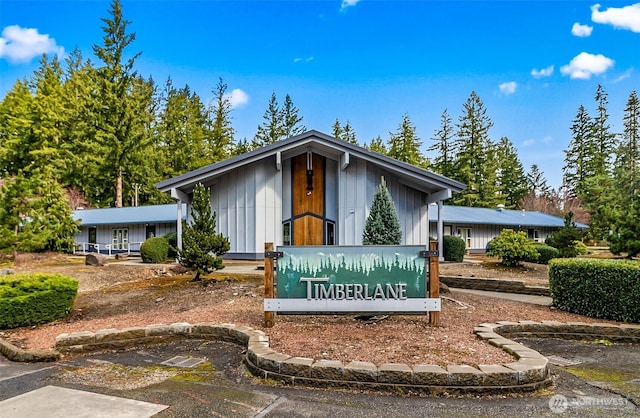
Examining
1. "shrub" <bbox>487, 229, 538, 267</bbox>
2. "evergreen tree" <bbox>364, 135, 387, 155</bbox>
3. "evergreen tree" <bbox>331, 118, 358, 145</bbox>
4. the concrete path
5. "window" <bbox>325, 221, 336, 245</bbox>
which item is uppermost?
"evergreen tree" <bbox>331, 118, 358, 145</bbox>

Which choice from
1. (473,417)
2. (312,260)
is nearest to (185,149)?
(312,260)

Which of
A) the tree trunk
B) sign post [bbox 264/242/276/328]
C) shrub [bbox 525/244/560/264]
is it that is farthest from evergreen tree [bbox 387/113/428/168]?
sign post [bbox 264/242/276/328]

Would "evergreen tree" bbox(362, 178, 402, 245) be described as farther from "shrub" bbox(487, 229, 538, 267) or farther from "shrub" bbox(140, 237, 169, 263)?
"shrub" bbox(140, 237, 169, 263)

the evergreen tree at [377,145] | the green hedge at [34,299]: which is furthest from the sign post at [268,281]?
the evergreen tree at [377,145]

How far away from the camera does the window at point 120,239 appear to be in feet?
103

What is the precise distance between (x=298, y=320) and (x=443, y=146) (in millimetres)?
50756

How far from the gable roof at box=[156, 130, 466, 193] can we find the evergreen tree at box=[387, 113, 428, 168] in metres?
31.8

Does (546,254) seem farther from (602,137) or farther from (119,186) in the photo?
(602,137)

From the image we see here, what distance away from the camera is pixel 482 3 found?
15.0m

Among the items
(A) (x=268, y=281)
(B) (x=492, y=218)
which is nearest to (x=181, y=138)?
(B) (x=492, y=218)

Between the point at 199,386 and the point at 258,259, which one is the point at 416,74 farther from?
the point at 199,386

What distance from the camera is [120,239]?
3169 cm

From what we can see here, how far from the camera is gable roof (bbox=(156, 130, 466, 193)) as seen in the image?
58.0 ft

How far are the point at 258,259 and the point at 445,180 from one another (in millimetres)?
9103
